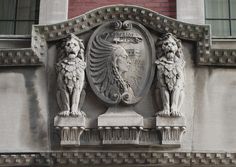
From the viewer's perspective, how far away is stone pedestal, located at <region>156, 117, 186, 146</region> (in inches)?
417

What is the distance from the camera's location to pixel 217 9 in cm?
1220

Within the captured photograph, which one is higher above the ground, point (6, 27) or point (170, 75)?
→ point (6, 27)

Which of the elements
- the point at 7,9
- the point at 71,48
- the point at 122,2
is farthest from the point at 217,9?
the point at 7,9

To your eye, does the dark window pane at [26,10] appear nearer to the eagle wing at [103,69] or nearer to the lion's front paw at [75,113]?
the eagle wing at [103,69]

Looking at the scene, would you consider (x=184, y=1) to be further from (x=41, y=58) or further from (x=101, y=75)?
(x=41, y=58)

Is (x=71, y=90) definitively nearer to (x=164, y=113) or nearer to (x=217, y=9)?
(x=164, y=113)

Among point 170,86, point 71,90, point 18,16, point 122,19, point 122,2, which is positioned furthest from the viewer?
point 18,16

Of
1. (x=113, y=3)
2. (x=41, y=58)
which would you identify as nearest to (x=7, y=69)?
(x=41, y=58)

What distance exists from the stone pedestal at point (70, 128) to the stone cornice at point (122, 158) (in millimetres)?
217

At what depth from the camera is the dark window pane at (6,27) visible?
12180 mm

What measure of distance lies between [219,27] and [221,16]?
0.25m

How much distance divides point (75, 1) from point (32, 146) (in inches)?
121

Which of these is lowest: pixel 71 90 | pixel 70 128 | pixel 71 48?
pixel 70 128

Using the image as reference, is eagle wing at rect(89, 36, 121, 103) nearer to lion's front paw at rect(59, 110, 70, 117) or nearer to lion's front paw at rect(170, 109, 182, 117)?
lion's front paw at rect(59, 110, 70, 117)
